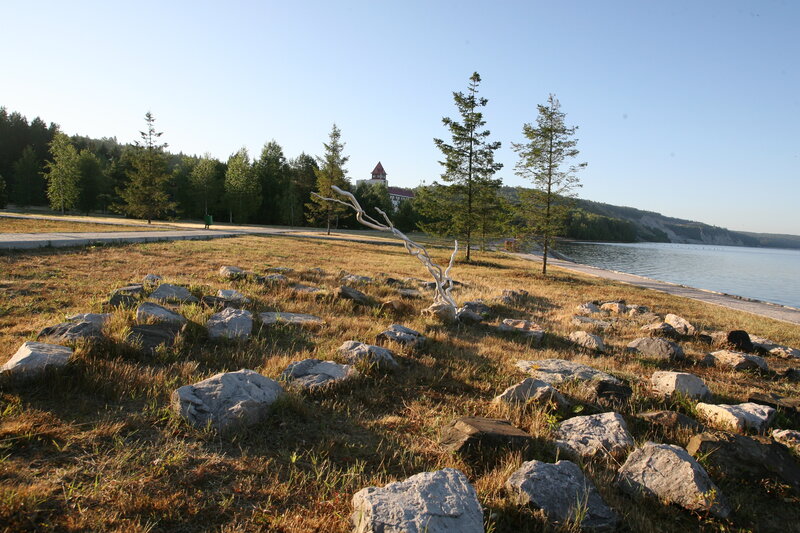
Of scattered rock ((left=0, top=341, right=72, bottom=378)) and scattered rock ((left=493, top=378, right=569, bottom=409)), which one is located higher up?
scattered rock ((left=0, top=341, right=72, bottom=378))

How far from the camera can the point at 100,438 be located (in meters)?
2.49

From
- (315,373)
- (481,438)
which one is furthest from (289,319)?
(481,438)

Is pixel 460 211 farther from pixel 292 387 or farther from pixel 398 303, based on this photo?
A: pixel 292 387

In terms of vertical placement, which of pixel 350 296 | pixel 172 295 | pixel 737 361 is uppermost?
pixel 172 295

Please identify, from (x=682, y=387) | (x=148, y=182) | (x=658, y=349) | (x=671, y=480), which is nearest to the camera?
(x=671, y=480)

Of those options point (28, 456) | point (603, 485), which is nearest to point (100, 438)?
point (28, 456)

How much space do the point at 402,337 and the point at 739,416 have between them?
344cm

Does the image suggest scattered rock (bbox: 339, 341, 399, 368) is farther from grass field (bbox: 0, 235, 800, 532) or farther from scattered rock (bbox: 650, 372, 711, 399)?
scattered rock (bbox: 650, 372, 711, 399)

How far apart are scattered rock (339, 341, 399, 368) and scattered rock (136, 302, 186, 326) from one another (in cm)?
196

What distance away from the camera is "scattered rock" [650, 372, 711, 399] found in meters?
4.16

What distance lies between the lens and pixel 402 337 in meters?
5.17

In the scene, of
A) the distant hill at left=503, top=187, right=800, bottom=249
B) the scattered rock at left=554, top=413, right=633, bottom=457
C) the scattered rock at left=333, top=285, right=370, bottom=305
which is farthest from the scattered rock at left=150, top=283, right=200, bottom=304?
the distant hill at left=503, top=187, right=800, bottom=249

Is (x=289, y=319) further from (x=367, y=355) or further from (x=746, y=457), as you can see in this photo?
(x=746, y=457)

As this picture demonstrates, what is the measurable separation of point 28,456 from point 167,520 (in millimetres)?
1037
